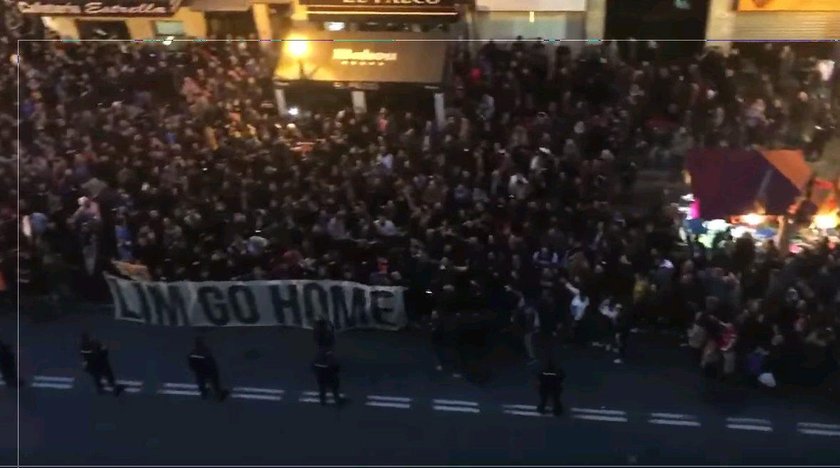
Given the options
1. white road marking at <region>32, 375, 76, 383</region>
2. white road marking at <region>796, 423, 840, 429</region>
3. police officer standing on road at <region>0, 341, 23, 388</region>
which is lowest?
white road marking at <region>796, 423, 840, 429</region>

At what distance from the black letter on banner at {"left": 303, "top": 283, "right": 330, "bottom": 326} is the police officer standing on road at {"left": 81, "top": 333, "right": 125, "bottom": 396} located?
2467mm

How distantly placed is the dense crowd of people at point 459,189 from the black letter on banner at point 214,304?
24 cm

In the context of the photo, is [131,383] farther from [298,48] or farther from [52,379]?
[298,48]

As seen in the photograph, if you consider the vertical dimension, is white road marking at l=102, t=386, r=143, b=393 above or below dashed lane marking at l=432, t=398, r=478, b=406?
above

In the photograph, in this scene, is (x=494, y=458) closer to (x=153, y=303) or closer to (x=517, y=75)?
(x=153, y=303)

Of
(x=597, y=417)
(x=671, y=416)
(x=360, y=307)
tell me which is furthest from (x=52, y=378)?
(x=671, y=416)

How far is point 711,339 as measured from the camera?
10.4 metres

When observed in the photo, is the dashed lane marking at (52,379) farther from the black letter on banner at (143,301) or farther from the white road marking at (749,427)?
the white road marking at (749,427)

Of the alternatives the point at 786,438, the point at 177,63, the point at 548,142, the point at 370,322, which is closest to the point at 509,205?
the point at 548,142

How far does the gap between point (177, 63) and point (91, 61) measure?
144cm

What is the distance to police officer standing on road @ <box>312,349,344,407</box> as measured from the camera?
10.4 meters

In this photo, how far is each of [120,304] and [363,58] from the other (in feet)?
19.2

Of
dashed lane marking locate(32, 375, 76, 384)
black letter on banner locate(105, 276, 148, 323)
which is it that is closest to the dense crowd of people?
black letter on banner locate(105, 276, 148, 323)

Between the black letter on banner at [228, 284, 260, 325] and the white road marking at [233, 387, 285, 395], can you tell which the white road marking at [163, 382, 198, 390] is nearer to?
the white road marking at [233, 387, 285, 395]
